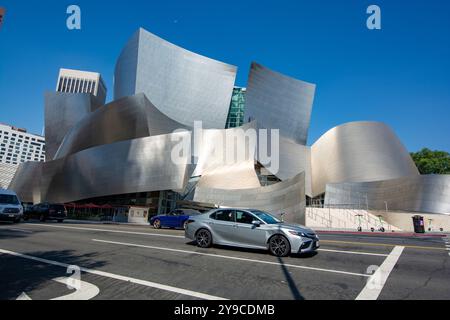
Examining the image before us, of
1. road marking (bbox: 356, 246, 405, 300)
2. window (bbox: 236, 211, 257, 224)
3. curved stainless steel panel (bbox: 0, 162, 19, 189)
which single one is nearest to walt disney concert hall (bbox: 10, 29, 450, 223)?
window (bbox: 236, 211, 257, 224)

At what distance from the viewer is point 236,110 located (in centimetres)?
6881

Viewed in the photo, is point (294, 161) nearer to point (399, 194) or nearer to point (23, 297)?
point (399, 194)

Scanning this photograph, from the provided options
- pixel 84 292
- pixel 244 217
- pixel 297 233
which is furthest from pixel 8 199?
pixel 297 233

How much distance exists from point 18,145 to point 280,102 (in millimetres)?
186555

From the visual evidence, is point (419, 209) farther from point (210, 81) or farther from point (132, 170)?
point (210, 81)

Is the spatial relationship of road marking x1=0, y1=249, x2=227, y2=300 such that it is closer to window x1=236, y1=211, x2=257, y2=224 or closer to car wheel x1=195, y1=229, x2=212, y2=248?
car wheel x1=195, y1=229, x2=212, y2=248

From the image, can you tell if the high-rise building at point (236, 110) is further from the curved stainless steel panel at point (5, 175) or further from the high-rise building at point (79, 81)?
the high-rise building at point (79, 81)

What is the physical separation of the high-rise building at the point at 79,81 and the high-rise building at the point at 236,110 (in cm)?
13097

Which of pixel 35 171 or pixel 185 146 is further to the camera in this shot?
pixel 35 171

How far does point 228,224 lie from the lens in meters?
8.64

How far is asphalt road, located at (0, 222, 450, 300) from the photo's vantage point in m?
4.31

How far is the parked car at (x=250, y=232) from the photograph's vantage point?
7516 mm
